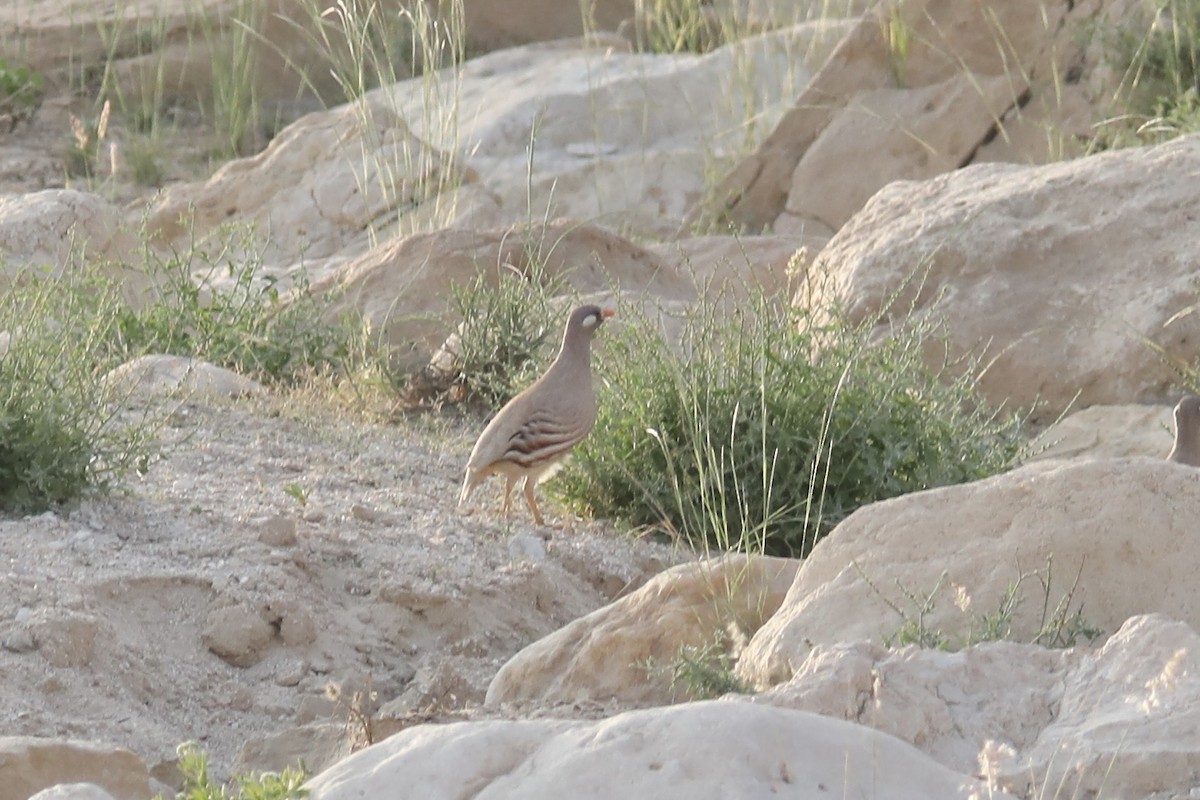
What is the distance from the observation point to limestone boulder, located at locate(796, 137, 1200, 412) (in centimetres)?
664

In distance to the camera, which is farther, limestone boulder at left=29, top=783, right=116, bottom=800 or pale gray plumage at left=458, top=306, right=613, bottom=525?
pale gray plumage at left=458, top=306, right=613, bottom=525

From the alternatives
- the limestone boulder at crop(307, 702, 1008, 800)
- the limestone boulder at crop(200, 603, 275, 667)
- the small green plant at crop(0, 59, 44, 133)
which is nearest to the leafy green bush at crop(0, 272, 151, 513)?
the limestone boulder at crop(200, 603, 275, 667)

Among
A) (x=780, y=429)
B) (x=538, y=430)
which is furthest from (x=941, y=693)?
(x=538, y=430)

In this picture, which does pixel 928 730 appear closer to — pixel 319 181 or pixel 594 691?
pixel 594 691

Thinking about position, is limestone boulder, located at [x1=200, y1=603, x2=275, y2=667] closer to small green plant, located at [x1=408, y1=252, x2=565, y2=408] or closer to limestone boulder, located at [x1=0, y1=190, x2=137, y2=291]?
small green plant, located at [x1=408, y1=252, x2=565, y2=408]

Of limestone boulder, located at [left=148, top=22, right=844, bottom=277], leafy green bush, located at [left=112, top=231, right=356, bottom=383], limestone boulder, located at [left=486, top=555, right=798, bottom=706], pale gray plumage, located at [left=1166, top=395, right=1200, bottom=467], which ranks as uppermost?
limestone boulder, located at [left=486, top=555, right=798, bottom=706]

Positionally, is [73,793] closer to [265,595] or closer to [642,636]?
[642,636]

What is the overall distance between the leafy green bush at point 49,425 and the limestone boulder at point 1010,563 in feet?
6.66

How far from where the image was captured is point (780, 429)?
5.16 m

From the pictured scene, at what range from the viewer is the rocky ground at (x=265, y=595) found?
3.75 m

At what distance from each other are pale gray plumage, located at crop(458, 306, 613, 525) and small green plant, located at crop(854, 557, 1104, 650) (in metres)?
1.94

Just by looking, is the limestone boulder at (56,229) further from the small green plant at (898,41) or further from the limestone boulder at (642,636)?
the limestone boulder at (642,636)

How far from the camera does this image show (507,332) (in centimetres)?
679

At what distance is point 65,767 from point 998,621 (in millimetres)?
1633
